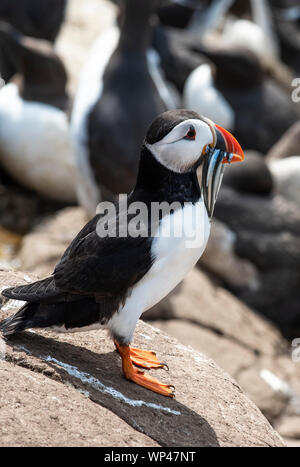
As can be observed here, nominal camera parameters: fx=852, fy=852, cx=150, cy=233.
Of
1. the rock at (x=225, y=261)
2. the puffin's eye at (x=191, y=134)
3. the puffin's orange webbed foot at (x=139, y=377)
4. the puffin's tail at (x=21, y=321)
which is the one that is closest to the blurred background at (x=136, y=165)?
the rock at (x=225, y=261)

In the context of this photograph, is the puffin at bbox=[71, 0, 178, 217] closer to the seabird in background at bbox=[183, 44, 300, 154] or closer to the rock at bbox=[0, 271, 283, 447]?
the seabird in background at bbox=[183, 44, 300, 154]

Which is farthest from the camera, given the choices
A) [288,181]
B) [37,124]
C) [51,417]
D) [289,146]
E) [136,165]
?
[289,146]

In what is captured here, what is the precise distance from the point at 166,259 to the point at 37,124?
5.04 m

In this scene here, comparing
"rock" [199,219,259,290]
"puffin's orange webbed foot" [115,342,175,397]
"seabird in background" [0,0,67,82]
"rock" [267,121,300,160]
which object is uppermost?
"puffin's orange webbed foot" [115,342,175,397]

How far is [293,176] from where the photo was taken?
28.3ft

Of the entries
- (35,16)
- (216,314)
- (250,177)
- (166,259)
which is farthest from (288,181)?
(166,259)

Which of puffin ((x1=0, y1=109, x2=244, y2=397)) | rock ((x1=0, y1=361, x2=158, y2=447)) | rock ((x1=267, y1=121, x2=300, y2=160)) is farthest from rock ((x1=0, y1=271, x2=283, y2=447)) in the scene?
rock ((x1=267, y1=121, x2=300, y2=160))

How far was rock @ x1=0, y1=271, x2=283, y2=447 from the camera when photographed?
3109 mm

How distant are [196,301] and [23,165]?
7.54ft

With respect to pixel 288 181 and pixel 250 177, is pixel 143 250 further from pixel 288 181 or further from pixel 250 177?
pixel 288 181

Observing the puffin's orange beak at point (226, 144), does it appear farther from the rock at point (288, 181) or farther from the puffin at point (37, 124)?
the rock at point (288, 181)

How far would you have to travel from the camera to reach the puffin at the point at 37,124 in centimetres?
816

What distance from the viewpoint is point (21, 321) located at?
345 centimetres

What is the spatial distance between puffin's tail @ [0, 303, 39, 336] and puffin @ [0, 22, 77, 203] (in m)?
4.62
